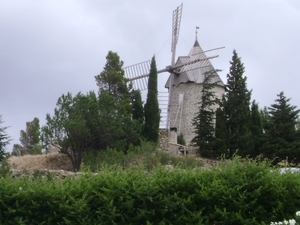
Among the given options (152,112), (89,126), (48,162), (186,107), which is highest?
(186,107)

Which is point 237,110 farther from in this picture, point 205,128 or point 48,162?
point 48,162

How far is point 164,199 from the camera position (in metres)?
7.57

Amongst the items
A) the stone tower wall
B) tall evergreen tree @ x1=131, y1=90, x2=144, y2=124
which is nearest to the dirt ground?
tall evergreen tree @ x1=131, y1=90, x2=144, y2=124

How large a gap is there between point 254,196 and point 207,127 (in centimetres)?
1811

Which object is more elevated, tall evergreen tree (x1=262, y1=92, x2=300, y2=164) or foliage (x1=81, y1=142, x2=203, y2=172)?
tall evergreen tree (x1=262, y1=92, x2=300, y2=164)

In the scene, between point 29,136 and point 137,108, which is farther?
point 29,136

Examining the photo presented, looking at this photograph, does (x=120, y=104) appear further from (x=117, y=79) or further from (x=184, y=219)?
(x=184, y=219)

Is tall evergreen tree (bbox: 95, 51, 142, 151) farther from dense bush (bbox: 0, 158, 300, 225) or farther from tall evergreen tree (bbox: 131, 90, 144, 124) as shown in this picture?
dense bush (bbox: 0, 158, 300, 225)

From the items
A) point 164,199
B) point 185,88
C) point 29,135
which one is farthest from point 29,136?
point 164,199

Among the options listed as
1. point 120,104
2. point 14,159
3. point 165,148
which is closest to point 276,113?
point 165,148

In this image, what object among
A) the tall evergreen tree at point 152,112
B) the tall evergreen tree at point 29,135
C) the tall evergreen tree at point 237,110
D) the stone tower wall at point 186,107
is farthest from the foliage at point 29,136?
the tall evergreen tree at point 237,110

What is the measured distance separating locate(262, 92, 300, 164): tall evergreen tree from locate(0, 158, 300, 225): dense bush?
16.4m

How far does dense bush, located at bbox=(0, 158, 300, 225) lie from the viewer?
296 inches

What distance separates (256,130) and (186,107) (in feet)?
19.1
